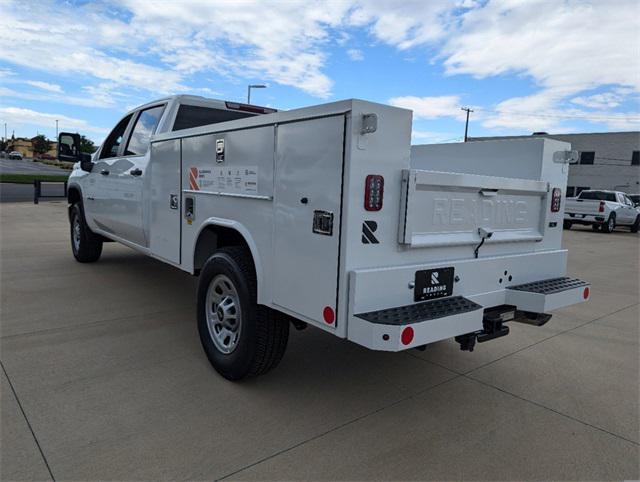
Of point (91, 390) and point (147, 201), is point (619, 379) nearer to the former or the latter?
point (91, 390)

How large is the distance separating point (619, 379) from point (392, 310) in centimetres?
251

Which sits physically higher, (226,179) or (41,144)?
(41,144)

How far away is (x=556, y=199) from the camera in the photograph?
13.0 ft

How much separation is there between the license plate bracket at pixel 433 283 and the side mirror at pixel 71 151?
5368 millimetres

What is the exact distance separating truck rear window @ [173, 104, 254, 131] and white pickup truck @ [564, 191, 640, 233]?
17.3m

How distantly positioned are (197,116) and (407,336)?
3.61m

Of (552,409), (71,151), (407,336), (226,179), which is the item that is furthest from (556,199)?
(71,151)

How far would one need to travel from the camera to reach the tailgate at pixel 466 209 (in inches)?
112

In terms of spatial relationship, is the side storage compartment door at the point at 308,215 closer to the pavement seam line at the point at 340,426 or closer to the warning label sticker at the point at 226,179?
the warning label sticker at the point at 226,179

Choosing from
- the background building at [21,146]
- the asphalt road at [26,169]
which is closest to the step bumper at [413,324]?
the asphalt road at [26,169]

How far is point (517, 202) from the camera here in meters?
3.66

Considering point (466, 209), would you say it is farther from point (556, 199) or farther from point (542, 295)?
point (556, 199)

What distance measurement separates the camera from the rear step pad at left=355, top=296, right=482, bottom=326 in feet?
8.44

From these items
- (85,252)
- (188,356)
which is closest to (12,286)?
(85,252)
